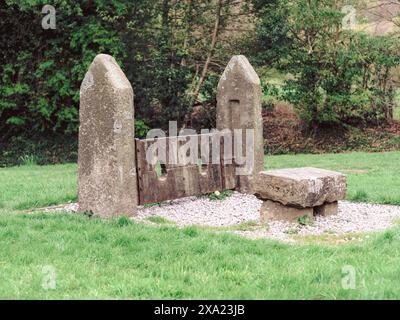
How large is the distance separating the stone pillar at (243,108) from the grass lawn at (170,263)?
3158 mm

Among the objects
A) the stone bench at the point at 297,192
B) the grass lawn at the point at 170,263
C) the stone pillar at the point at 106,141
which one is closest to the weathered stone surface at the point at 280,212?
the stone bench at the point at 297,192

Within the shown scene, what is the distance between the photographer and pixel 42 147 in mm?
19500

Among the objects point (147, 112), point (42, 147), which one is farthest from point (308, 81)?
point (42, 147)

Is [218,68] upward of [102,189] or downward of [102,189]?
upward

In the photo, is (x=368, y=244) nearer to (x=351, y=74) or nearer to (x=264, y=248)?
(x=264, y=248)

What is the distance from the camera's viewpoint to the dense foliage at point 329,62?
20.6 metres

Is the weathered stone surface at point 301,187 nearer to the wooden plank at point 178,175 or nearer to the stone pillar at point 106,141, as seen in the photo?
the wooden plank at point 178,175

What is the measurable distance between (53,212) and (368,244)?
439cm

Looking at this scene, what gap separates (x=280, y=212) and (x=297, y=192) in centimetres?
48

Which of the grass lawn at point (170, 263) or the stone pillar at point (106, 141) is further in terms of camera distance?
the stone pillar at point (106, 141)

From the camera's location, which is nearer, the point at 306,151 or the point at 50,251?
the point at 50,251

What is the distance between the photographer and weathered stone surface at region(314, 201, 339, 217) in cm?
875

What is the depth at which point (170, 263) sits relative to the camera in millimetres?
6199

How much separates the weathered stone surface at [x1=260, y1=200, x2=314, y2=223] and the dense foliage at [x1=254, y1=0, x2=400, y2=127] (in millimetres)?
12239
